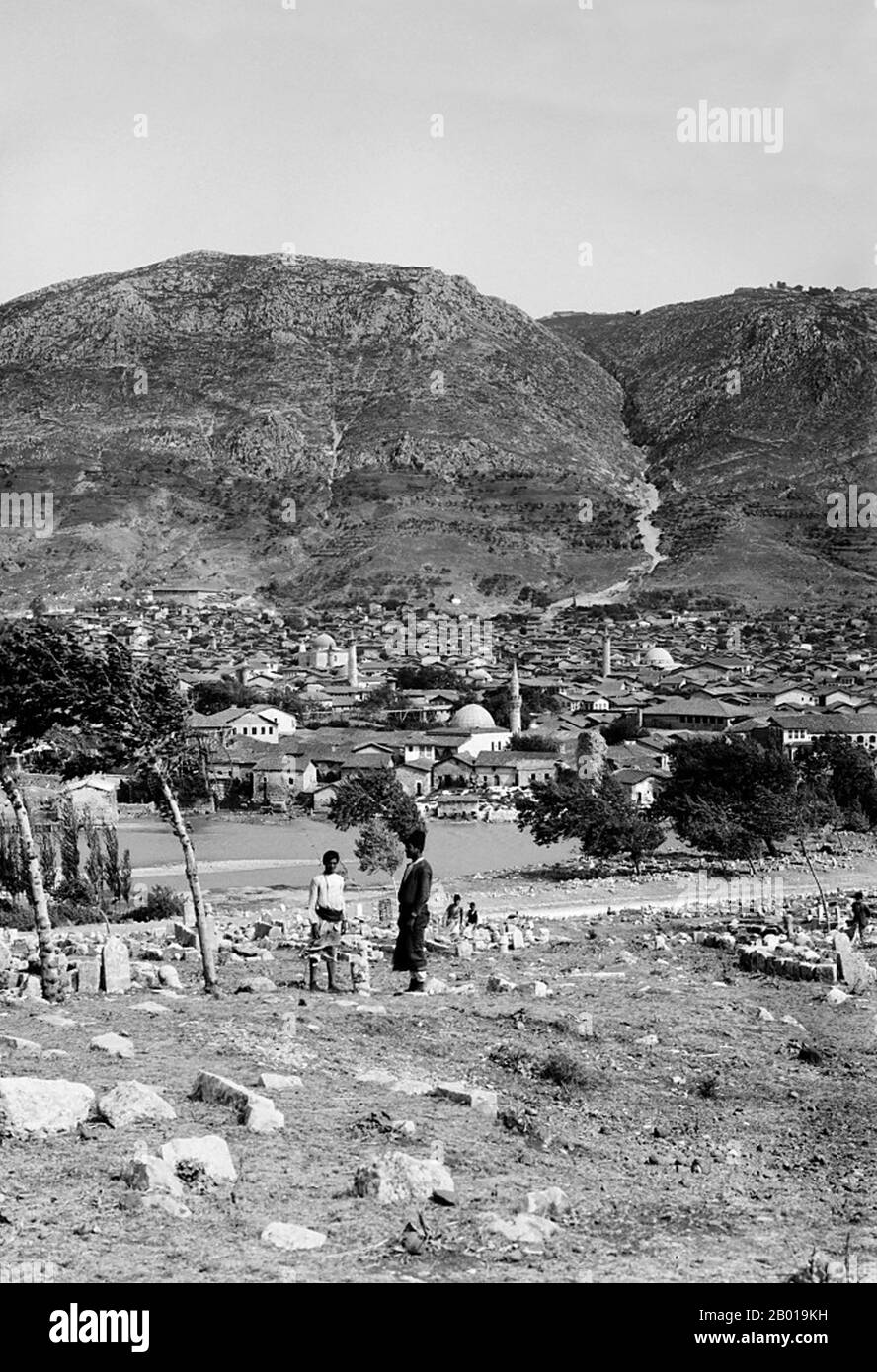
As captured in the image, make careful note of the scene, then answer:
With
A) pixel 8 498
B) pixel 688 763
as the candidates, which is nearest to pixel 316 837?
pixel 688 763

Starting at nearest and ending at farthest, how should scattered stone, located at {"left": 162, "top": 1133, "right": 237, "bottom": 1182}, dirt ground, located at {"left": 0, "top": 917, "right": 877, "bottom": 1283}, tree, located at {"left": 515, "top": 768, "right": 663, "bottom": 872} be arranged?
dirt ground, located at {"left": 0, "top": 917, "right": 877, "bottom": 1283}
scattered stone, located at {"left": 162, "top": 1133, "right": 237, "bottom": 1182}
tree, located at {"left": 515, "top": 768, "right": 663, "bottom": 872}

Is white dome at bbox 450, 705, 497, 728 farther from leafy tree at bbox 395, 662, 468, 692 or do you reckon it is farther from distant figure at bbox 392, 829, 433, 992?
distant figure at bbox 392, 829, 433, 992

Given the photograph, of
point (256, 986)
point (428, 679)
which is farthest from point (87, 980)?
point (428, 679)

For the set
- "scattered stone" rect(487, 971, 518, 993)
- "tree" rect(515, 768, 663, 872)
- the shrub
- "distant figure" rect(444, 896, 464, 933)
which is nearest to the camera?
"scattered stone" rect(487, 971, 518, 993)

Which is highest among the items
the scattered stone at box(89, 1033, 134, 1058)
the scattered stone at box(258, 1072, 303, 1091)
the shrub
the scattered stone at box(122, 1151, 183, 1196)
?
the scattered stone at box(122, 1151, 183, 1196)

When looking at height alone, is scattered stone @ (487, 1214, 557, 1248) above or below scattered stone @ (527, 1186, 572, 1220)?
above

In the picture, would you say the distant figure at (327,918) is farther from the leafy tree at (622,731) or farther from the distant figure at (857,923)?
the leafy tree at (622,731)

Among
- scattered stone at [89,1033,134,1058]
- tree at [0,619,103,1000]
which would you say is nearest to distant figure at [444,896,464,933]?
tree at [0,619,103,1000]
